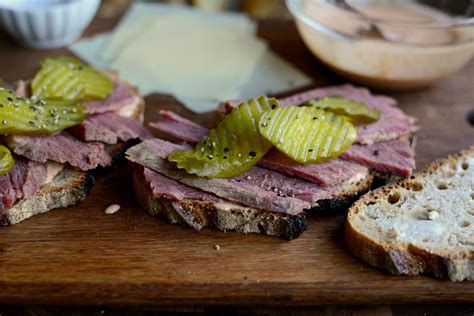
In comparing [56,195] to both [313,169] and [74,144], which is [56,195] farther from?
[313,169]

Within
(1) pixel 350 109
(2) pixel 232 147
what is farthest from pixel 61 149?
(1) pixel 350 109

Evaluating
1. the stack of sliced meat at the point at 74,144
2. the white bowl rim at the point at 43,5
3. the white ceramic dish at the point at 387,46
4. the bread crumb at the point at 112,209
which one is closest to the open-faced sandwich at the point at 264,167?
the bread crumb at the point at 112,209

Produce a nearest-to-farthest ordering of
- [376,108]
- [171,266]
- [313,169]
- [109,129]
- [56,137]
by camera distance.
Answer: [171,266] → [313,169] → [56,137] → [109,129] → [376,108]

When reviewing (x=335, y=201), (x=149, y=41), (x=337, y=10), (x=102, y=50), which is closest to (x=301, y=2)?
(x=337, y=10)

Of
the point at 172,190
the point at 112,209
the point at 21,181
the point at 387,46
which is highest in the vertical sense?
the point at 387,46

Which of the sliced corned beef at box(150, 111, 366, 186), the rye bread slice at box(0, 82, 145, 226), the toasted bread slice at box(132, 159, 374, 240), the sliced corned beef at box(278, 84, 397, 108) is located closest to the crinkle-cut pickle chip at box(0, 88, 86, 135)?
the rye bread slice at box(0, 82, 145, 226)
